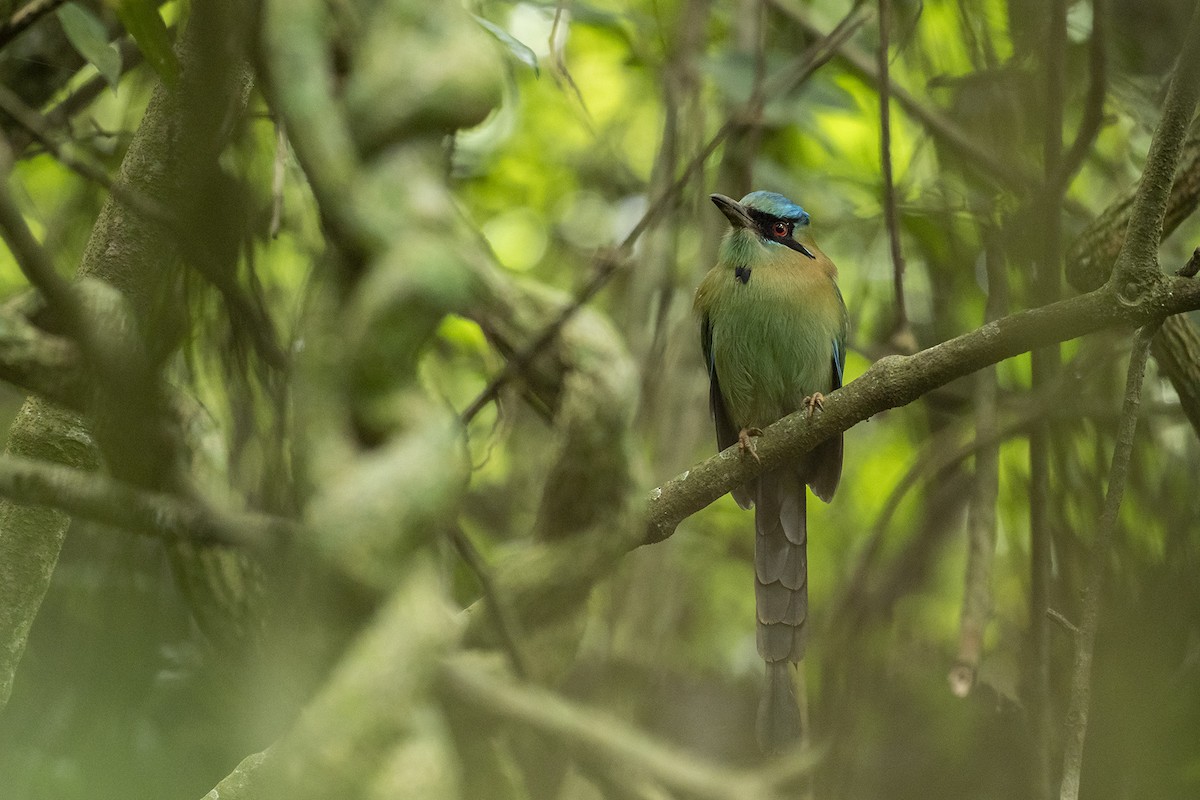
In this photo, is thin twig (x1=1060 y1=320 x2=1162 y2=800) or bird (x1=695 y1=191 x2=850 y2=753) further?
bird (x1=695 y1=191 x2=850 y2=753)

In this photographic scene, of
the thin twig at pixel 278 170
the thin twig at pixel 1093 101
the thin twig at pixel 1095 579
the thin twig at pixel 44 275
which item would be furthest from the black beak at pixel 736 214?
the thin twig at pixel 44 275

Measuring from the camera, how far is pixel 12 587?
7.17 ft

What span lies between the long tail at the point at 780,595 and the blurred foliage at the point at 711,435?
315 mm

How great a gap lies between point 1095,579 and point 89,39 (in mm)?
2086

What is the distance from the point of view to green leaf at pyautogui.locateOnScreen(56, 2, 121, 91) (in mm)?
2146

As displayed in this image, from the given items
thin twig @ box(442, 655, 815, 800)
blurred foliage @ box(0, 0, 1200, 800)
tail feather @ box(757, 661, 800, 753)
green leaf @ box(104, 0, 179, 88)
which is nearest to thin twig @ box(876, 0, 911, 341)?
blurred foliage @ box(0, 0, 1200, 800)

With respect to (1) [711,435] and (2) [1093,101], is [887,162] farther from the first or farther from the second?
(1) [711,435]

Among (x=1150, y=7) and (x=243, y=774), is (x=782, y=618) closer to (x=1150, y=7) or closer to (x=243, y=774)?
(x=243, y=774)

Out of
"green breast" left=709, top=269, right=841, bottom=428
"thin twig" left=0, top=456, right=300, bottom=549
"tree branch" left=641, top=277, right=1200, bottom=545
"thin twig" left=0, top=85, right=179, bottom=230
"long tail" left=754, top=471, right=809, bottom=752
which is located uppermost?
"thin twig" left=0, top=85, right=179, bottom=230

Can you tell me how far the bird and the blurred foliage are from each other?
255 mm

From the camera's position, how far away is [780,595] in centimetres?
344

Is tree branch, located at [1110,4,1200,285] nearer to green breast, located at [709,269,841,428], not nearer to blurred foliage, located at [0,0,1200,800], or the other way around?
blurred foliage, located at [0,0,1200,800]

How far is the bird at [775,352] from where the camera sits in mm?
3576

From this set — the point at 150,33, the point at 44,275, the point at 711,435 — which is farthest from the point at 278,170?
the point at 711,435
